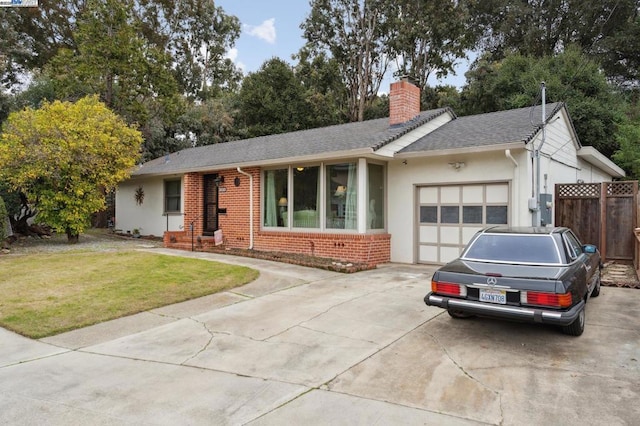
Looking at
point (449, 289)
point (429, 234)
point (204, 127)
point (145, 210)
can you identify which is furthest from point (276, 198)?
point (204, 127)

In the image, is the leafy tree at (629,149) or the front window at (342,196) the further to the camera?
the leafy tree at (629,149)

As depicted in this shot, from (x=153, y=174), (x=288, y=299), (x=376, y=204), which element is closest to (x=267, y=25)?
(x=153, y=174)

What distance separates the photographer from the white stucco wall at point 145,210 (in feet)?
56.1

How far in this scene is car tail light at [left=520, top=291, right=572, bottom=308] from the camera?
4555 mm

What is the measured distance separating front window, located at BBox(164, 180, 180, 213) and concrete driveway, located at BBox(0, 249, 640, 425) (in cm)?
1052

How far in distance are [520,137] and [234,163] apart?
8.11m

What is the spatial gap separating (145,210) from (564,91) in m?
19.6

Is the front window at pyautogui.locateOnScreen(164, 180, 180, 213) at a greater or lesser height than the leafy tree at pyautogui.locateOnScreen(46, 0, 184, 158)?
lesser

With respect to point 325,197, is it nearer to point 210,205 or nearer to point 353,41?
→ point 210,205

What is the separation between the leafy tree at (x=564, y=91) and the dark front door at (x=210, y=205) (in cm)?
1268

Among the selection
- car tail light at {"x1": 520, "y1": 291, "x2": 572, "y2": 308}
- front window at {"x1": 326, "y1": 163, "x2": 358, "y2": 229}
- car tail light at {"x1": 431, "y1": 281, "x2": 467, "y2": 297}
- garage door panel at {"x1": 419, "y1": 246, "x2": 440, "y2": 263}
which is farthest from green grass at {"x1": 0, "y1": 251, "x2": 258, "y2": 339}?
car tail light at {"x1": 520, "y1": 291, "x2": 572, "y2": 308}

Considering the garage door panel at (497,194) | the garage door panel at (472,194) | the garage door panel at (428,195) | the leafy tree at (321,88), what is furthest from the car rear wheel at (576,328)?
the leafy tree at (321,88)

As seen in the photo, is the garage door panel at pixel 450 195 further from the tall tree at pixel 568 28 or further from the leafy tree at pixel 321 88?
the tall tree at pixel 568 28

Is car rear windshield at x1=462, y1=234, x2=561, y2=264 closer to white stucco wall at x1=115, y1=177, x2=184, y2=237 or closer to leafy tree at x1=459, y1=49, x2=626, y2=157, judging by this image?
white stucco wall at x1=115, y1=177, x2=184, y2=237
